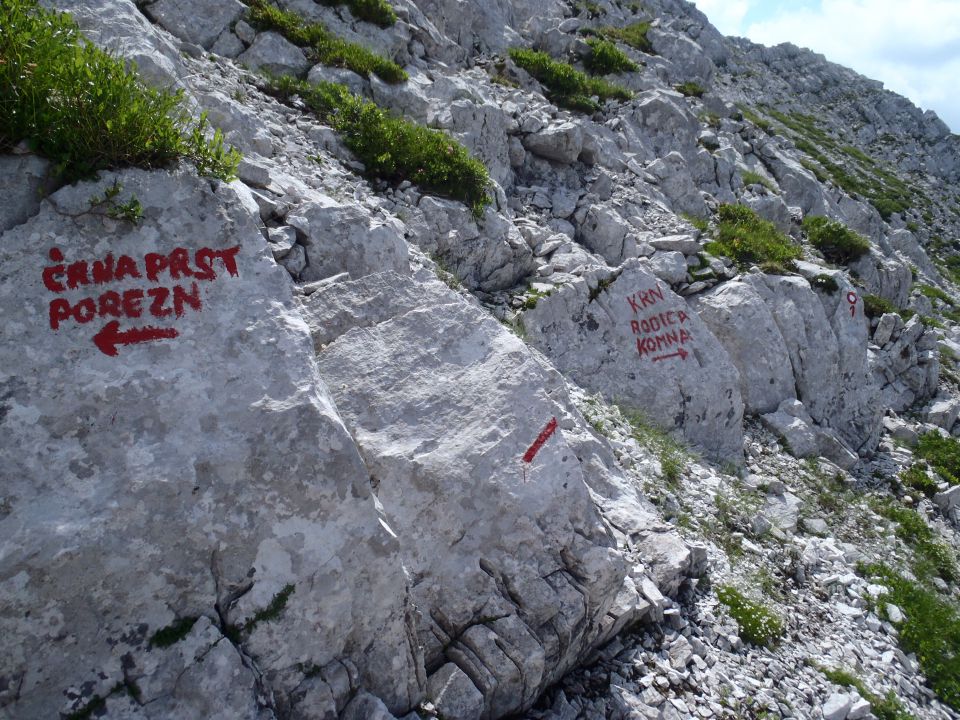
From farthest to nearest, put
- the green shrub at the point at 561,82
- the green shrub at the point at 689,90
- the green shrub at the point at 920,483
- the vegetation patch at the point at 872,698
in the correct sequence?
the green shrub at the point at 689,90 < the green shrub at the point at 561,82 < the green shrub at the point at 920,483 < the vegetation patch at the point at 872,698

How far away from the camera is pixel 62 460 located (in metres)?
4.36

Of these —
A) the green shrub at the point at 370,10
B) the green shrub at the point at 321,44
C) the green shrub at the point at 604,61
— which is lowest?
the green shrub at the point at 321,44

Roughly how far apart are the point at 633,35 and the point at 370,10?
19.7 metres

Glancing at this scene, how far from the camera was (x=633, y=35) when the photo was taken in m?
30.4

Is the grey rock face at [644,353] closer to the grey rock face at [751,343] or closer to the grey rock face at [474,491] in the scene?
the grey rock face at [751,343]

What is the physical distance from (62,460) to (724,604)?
7528mm

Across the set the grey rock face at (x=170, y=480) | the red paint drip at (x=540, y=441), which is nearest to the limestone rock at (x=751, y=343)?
the red paint drip at (x=540, y=441)

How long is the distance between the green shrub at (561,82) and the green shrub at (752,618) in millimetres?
17141

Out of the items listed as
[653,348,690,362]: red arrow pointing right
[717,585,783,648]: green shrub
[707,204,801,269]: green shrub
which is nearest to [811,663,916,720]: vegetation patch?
[717,585,783,648]: green shrub

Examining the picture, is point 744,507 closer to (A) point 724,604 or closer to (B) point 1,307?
(A) point 724,604

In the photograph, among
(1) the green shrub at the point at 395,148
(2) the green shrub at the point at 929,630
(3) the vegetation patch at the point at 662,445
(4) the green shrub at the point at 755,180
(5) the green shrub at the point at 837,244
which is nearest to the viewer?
(2) the green shrub at the point at 929,630

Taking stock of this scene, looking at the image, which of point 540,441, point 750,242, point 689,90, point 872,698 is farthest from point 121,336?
point 689,90

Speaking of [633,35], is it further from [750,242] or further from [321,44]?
[321,44]

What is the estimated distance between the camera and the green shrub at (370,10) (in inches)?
629
